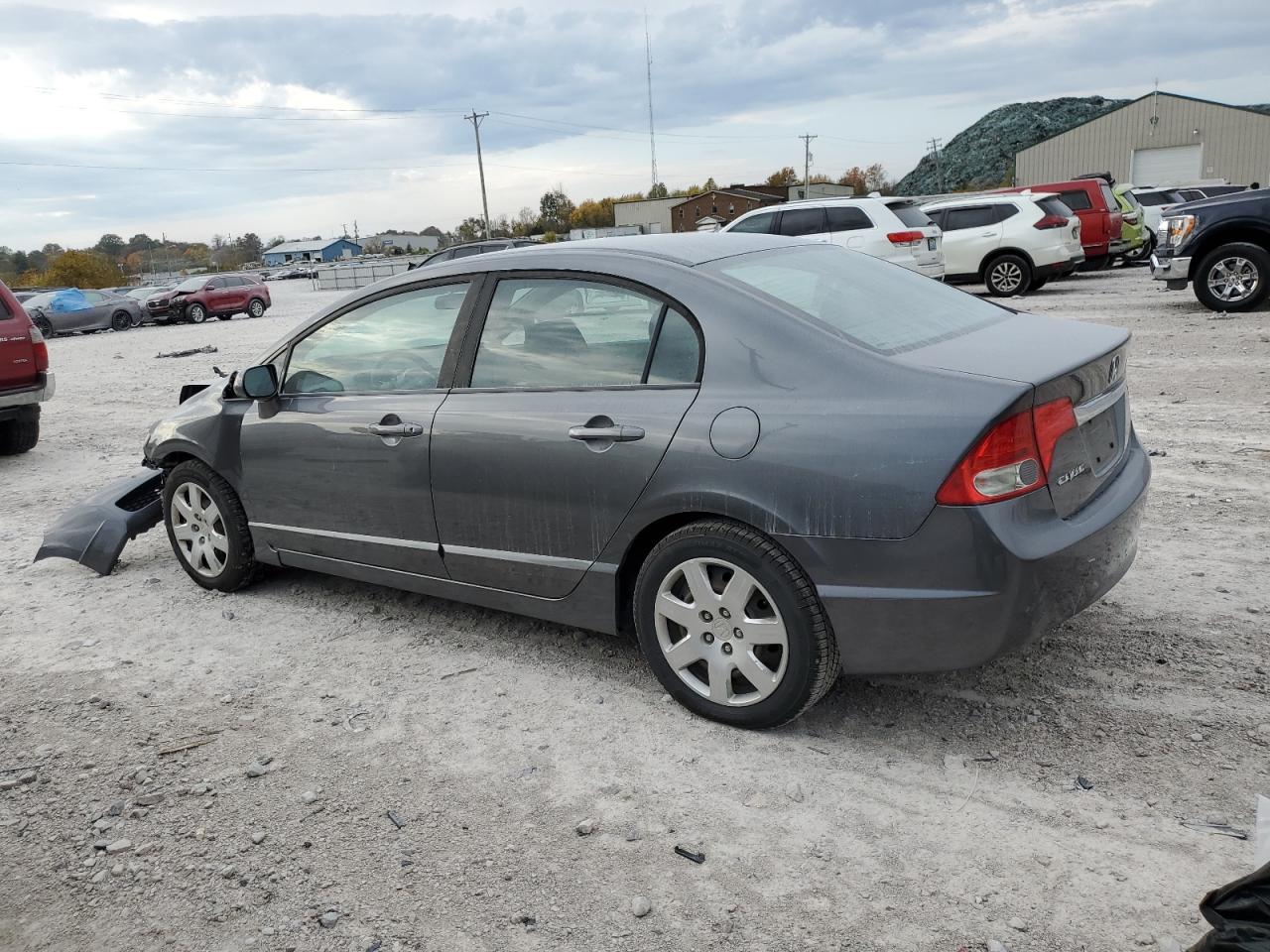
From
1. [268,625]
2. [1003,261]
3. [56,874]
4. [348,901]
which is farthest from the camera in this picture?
[1003,261]

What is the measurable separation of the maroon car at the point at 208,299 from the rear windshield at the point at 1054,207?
2481 cm

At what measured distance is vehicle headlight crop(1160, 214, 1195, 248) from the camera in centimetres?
1252

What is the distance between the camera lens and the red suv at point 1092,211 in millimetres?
19562

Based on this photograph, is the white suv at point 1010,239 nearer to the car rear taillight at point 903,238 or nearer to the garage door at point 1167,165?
the car rear taillight at point 903,238

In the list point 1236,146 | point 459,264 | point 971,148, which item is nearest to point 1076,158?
point 1236,146

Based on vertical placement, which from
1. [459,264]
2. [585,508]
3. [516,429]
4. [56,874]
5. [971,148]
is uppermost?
[971,148]

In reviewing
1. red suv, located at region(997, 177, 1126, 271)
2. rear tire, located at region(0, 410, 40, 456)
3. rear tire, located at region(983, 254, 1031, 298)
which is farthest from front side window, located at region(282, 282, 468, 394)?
red suv, located at region(997, 177, 1126, 271)

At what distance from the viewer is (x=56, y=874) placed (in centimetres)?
301

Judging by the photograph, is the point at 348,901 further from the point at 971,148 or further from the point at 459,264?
the point at 971,148

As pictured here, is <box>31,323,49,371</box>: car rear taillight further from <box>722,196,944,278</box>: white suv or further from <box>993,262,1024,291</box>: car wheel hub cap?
<box>993,262,1024,291</box>: car wheel hub cap

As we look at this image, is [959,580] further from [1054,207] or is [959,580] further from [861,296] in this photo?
[1054,207]

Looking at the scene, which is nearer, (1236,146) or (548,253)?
(548,253)

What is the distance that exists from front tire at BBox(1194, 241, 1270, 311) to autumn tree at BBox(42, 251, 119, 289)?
258 ft

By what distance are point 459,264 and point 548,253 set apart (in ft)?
1.45
